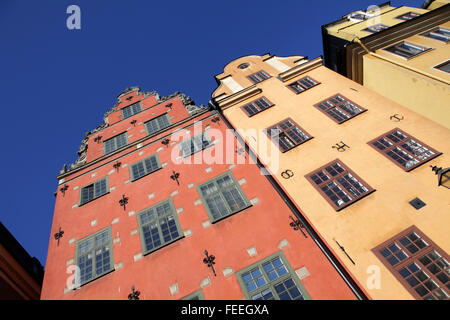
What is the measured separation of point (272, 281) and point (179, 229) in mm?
4129

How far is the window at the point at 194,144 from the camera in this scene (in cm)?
1470

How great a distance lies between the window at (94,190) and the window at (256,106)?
815 cm

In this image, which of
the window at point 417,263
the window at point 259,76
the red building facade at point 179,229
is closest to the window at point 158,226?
the red building facade at point 179,229

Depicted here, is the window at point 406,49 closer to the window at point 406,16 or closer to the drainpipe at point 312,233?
the window at point 406,16

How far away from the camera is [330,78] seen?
1549 cm

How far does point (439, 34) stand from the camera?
15398 mm

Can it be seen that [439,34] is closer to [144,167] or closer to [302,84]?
[302,84]

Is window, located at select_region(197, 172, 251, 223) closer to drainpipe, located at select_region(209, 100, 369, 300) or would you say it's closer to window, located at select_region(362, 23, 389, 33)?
drainpipe, located at select_region(209, 100, 369, 300)

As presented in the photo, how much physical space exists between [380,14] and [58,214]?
78.0 ft

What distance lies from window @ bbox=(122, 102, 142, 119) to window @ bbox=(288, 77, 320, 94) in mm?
10099

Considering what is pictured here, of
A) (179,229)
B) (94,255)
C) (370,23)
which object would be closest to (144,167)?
(179,229)

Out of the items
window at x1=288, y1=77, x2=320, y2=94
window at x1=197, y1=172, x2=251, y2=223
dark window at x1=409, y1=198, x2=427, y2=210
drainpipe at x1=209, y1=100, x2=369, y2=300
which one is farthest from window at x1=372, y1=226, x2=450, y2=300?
window at x1=288, y1=77, x2=320, y2=94

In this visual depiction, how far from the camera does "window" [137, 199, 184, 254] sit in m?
11.4
